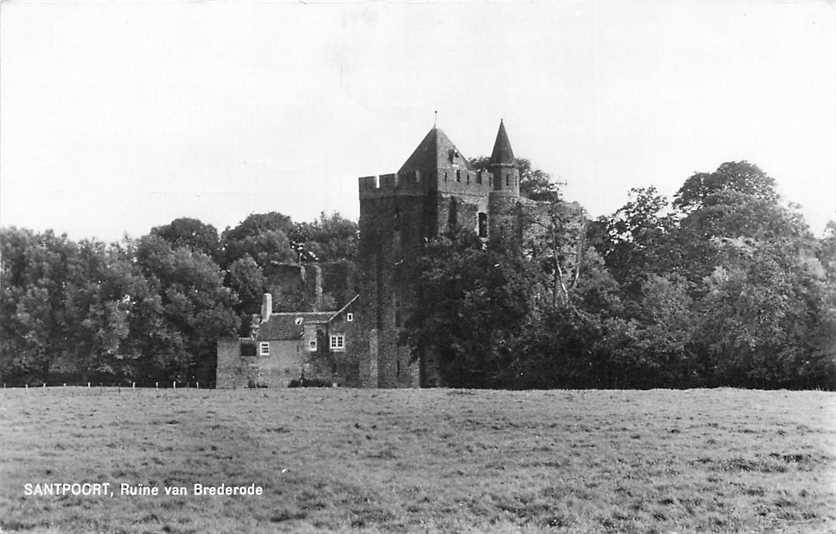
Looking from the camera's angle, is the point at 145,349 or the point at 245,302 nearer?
the point at 145,349

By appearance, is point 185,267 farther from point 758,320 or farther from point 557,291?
point 758,320

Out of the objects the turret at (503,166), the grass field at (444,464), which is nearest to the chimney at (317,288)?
the turret at (503,166)

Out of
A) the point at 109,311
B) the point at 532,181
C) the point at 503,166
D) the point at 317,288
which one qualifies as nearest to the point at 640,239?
the point at 503,166

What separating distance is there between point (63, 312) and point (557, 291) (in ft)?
94.3

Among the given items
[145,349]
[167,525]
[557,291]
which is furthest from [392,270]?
[167,525]

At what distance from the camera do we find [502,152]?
56.4 m

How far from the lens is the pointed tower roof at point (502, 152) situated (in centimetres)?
5628

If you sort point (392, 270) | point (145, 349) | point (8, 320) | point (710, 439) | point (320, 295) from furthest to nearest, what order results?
1. point (320, 295)
2. point (145, 349)
3. point (8, 320)
4. point (392, 270)
5. point (710, 439)

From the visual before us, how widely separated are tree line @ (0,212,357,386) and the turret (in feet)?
58.9

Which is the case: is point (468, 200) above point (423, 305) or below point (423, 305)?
above

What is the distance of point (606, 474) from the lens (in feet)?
69.5

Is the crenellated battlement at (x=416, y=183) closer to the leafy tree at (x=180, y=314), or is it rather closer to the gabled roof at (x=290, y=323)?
the gabled roof at (x=290, y=323)

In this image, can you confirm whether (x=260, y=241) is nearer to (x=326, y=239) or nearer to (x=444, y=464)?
(x=326, y=239)

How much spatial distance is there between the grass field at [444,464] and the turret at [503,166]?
26341 millimetres
